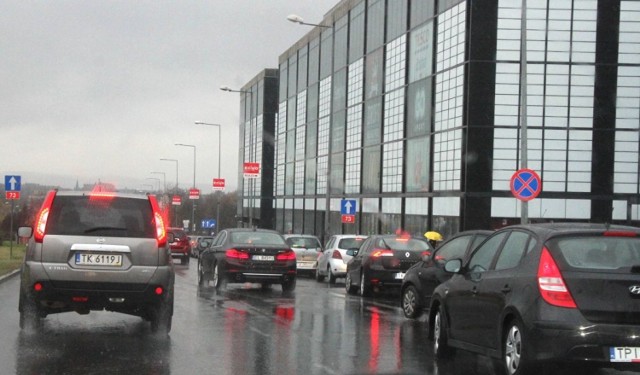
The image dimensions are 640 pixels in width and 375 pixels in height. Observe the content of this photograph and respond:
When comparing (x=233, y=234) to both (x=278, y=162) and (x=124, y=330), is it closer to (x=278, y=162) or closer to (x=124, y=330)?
(x=124, y=330)

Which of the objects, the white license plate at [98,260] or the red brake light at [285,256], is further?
the red brake light at [285,256]

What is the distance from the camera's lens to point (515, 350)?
8117 mm

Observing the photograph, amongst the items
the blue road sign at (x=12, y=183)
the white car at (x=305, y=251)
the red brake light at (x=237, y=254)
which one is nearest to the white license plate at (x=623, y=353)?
the red brake light at (x=237, y=254)

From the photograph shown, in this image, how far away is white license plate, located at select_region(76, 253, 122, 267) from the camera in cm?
1076

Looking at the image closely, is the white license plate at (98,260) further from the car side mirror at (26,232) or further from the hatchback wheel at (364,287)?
the hatchback wheel at (364,287)

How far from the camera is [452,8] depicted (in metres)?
42.5

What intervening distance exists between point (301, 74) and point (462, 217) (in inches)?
1362

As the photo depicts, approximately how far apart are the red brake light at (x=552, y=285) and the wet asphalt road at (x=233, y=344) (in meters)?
1.96

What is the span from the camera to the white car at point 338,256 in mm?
25500

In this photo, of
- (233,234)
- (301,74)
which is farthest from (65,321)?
(301,74)

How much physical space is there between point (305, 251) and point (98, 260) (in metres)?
18.7

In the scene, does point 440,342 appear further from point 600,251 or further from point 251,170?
point 251,170

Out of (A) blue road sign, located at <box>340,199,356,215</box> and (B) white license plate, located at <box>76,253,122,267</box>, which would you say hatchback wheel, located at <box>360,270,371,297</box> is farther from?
(A) blue road sign, located at <box>340,199,356,215</box>

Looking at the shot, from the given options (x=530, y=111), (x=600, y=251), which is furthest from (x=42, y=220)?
(x=530, y=111)
